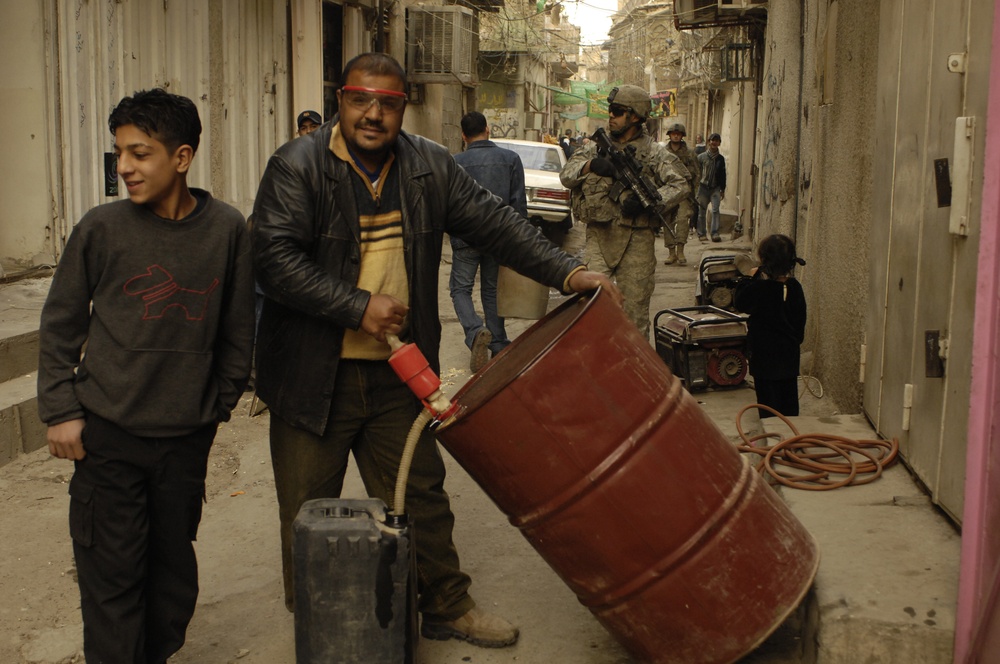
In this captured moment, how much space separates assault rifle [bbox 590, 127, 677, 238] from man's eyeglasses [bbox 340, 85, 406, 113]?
391 cm

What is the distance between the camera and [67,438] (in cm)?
274

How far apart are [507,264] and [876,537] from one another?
Result: 1.46 m

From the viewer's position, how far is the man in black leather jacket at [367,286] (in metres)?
3.07

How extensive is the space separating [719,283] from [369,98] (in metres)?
5.67

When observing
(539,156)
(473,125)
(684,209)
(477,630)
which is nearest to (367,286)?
(477,630)

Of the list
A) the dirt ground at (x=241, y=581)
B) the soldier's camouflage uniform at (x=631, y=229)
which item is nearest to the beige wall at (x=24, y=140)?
the dirt ground at (x=241, y=581)

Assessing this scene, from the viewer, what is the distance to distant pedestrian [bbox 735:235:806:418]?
5301mm

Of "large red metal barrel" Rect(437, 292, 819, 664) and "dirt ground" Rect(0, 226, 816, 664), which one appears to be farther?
"dirt ground" Rect(0, 226, 816, 664)

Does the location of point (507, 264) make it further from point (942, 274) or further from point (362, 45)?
point (362, 45)

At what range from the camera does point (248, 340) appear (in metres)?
3.02

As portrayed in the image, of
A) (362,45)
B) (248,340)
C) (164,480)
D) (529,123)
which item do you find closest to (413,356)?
(248,340)

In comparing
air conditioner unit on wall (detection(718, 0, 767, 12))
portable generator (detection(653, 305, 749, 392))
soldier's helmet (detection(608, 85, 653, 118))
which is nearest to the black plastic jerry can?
portable generator (detection(653, 305, 749, 392))

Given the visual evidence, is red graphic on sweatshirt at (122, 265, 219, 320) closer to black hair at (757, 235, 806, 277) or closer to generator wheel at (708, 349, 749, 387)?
black hair at (757, 235, 806, 277)

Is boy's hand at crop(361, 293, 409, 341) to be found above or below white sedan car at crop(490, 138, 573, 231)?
below
